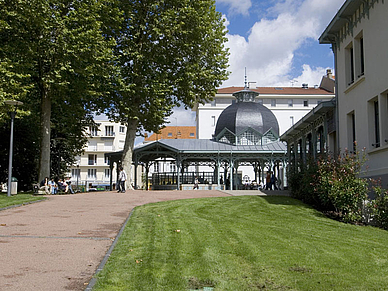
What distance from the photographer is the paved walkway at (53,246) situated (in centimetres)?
529

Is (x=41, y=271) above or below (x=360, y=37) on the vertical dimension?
below

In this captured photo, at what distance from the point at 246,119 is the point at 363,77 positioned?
29724 mm

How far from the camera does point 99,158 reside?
8494cm

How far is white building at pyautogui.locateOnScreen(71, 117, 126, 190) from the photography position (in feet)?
271

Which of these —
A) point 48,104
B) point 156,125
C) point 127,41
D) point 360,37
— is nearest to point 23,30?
point 48,104

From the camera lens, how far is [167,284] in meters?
5.16

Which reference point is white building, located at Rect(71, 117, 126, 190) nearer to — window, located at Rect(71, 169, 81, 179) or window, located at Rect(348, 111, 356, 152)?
window, located at Rect(71, 169, 81, 179)

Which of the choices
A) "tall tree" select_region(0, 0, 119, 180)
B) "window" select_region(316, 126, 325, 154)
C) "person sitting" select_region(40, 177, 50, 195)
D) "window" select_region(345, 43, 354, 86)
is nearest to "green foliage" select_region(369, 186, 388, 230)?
"window" select_region(345, 43, 354, 86)

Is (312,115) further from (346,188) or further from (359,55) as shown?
(346,188)

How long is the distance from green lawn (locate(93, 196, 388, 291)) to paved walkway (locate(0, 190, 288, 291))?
1.16 ft

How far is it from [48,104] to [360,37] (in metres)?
16.3

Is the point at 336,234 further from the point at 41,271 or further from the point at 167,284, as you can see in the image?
the point at 41,271

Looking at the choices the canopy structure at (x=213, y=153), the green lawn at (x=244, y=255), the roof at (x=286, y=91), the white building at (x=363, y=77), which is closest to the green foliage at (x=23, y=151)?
the canopy structure at (x=213, y=153)

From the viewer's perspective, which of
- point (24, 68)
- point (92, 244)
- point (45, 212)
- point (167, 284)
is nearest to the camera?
point (167, 284)
